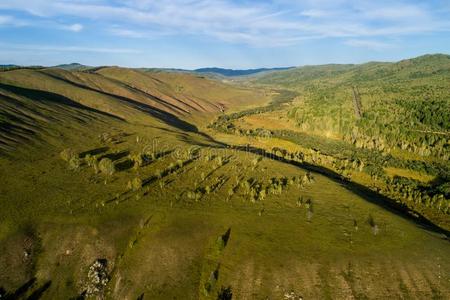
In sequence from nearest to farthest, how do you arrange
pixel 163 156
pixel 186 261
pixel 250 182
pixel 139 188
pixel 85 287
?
pixel 85 287 → pixel 186 261 → pixel 139 188 → pixel 250 182 → pixel 163 156

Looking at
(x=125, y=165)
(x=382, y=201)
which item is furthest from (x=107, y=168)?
(x=382, y=201)

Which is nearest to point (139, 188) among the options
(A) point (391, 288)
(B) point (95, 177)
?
(B) point (95, 177)

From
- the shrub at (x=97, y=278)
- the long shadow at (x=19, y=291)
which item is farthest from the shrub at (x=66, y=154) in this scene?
the long shadow at (x=19, y=291)

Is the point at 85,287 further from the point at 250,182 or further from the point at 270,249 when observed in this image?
the point at 250,182

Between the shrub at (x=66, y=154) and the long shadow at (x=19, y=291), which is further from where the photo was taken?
the shrub at (x=66, y=154)

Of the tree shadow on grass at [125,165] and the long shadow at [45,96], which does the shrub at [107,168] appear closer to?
the tree shadow on grass at [125,165]

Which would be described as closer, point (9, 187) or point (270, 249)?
point (270, 249)

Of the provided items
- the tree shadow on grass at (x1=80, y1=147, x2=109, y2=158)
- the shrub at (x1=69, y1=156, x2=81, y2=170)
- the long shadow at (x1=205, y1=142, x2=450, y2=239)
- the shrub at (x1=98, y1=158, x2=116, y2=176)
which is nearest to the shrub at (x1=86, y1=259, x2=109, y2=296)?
the shrub at (x1=98, y1=158, x2=116, y2=176)

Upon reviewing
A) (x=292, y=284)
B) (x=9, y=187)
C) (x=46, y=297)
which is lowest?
(x=46, y=297)

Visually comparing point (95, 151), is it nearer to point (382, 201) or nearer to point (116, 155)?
point (116, 155)

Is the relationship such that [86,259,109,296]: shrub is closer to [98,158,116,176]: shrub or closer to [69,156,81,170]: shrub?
[98,158,116,176]: shrub

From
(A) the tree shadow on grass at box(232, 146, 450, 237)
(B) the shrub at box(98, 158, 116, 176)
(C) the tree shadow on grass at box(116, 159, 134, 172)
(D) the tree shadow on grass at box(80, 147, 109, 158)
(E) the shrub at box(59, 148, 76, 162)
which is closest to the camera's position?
(A) the tree shadow on grass at box(232, 146, 450, 237)
